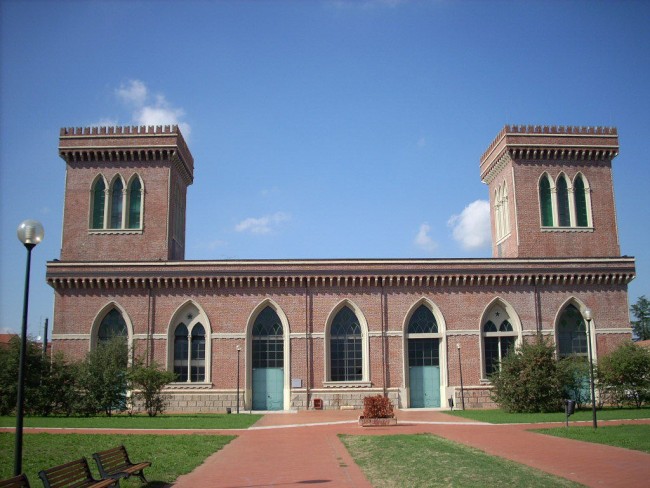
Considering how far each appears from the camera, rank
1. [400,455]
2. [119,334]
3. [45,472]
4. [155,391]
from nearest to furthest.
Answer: [45,472], [400,455], [155,391], [119,334]

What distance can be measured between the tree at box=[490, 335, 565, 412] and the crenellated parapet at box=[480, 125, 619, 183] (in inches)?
558

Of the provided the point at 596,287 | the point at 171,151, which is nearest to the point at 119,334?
the point at 171,151

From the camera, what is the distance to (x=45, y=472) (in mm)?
9742

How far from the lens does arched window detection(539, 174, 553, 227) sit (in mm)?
43312

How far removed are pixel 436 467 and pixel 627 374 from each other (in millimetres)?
24551

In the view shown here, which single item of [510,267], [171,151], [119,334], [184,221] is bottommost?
[119,334]

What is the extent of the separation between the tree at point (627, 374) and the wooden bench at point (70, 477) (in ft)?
99.8

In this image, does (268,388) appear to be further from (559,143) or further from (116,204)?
(559,143)

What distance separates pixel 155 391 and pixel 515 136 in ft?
88.9

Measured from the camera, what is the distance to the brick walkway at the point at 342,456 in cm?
1376

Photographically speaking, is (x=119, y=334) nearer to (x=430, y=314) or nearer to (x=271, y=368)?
(x=271, y=368)

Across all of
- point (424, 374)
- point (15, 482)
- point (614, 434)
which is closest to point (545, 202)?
point (424, 374)

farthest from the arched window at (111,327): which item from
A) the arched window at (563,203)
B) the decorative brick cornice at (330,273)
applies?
the arched window at (563,203)

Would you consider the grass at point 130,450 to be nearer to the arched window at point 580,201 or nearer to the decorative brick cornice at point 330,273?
the decorative brick cornice at point 330,273
